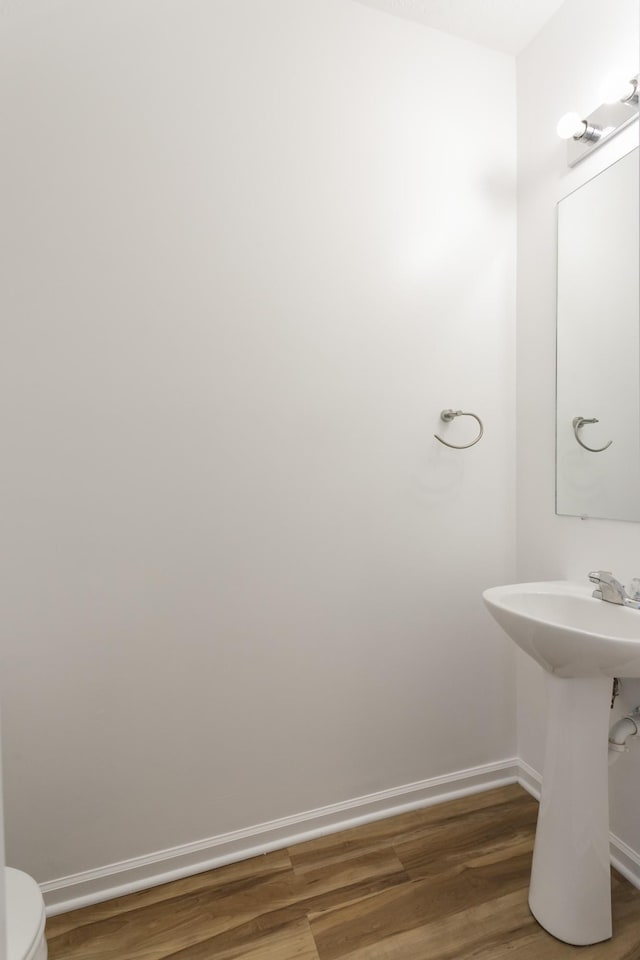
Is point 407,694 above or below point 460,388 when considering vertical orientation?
below

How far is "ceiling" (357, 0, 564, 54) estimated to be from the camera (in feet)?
5.46

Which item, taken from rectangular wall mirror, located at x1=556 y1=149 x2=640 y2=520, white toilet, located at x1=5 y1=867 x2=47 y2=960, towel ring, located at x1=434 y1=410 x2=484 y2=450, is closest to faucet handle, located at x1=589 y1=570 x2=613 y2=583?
rectangular wall mirror, located at x1=556 y1=149 x2=640 y2=520

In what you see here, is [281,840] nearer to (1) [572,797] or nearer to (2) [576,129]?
(1) [572,797]

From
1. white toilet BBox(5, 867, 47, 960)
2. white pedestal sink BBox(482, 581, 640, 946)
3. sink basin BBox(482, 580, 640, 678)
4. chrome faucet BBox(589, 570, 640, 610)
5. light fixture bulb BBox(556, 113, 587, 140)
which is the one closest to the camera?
white toilet BBox(5, 867, 47, 960)

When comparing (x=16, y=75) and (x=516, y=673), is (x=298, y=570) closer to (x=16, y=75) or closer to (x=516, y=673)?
(x=516, y=673)

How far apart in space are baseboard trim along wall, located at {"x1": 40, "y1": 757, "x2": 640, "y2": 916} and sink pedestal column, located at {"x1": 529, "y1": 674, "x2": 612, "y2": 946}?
0.27m

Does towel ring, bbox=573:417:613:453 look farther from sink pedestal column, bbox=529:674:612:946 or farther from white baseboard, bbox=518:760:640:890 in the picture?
white baseboard, bbox=518:760:640:890

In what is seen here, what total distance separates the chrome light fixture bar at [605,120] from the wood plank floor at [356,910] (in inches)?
83.2

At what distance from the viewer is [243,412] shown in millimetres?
1558

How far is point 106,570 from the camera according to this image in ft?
4.72

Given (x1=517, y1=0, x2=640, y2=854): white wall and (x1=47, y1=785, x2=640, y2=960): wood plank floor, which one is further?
(x1=517, y1=0, x2=640, y2=854): white wall

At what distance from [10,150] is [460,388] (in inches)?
57.8

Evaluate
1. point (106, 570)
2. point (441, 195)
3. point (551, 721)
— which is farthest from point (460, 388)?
point (106, 570)

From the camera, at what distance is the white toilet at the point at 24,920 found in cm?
99
